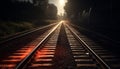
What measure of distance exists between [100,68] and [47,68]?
169cm

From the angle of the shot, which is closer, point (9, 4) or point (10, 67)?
point (10, 67)

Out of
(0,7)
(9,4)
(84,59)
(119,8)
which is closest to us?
(84,59)

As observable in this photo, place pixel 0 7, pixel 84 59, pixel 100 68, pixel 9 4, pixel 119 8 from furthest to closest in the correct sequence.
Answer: pixel 9 4
pixel 0 7
pixel 119 8
pixel 84 59
pixel 100 68

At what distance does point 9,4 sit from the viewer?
122ft

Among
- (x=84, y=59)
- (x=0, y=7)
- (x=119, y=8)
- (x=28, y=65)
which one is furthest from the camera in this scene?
(x=0, y=7)

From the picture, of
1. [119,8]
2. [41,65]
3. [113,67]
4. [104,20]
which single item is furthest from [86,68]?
[104,20]

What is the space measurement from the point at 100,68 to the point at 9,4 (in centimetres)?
3351

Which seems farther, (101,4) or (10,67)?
(101,4)

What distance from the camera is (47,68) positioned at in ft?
21.0

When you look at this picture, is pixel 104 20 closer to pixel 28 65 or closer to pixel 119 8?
pixel 119 8

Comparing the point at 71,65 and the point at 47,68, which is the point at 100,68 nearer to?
the point at 71,65

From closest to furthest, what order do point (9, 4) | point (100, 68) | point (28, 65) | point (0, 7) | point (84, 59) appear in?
point (100, 68) → point (28, 65) → point (84, 59) → point (0, 7) → point (9, 4)

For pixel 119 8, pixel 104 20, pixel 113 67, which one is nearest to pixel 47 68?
pixel 113 67

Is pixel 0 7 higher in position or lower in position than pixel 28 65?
higher
